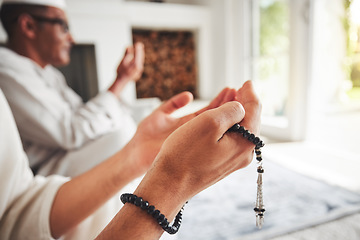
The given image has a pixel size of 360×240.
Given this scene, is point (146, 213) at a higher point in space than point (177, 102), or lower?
lower

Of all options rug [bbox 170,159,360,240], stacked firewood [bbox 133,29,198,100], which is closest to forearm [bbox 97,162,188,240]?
rug [bbox 170,159,360,240]

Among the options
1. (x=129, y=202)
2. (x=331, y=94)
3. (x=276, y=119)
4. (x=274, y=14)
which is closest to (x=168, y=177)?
(x=129, y=202)

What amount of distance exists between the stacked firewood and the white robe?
2807 millimetres

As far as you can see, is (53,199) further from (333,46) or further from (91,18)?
(333,46)

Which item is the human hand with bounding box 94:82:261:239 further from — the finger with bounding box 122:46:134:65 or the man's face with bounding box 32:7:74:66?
the man's face with bounding box 32:7:74:66

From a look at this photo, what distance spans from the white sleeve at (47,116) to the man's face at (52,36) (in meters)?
0.25

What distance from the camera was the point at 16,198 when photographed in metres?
0.51

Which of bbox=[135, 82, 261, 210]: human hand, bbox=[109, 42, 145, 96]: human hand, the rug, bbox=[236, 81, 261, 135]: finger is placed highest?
bbox=[109, 42, 145, 96]: human hand

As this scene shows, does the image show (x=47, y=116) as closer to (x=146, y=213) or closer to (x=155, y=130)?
(x=155, y=130)

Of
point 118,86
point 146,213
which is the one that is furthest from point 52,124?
point 146,213

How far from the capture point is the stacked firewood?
3721 mm

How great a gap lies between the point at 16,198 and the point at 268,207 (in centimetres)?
92

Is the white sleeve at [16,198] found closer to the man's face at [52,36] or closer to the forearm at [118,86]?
the forearm at [118,86]

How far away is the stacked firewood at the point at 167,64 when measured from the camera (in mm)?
3721
